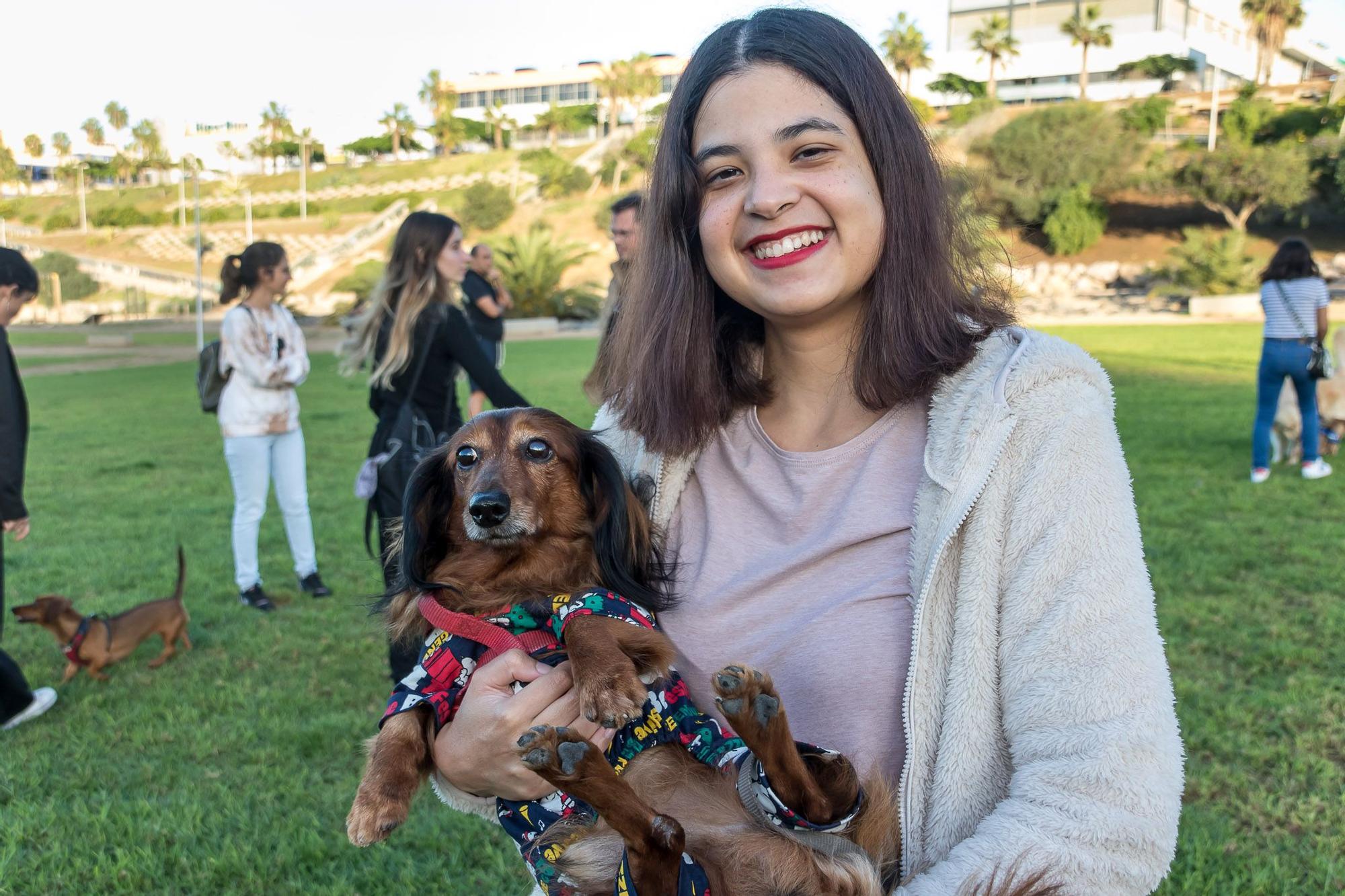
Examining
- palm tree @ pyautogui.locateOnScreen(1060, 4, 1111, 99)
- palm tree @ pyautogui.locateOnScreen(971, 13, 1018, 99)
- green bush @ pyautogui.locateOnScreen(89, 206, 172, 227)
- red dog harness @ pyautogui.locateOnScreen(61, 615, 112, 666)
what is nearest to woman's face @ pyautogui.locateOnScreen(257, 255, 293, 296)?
red dog harness @ pyautogui.locateOnScreen(61, 615, 112, 666)

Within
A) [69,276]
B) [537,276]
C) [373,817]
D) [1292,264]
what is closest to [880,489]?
[373,817]

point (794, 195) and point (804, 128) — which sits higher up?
point (804, 128)

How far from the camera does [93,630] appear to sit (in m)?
5.98

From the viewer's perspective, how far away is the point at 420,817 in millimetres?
4316

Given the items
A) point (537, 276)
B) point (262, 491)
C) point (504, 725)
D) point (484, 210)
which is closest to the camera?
point (504, 725)

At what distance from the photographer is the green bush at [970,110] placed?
60.5 metres

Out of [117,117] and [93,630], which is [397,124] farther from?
[93,630]

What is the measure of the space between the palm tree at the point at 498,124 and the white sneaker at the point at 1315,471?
3656 inches

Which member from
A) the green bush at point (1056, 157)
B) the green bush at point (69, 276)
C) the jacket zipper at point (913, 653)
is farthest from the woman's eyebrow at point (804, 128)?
the green bush at point (69, 276)

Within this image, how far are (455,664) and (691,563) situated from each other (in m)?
0.56

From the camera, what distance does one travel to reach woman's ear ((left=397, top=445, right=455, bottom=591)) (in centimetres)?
A: 246

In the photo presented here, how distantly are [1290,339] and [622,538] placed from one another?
9511 millimetres

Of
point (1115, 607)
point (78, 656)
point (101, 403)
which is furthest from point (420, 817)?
point (101, 403)

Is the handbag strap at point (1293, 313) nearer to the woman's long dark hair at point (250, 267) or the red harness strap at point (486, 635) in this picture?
the woman's long dark hair at point (250, 267)
